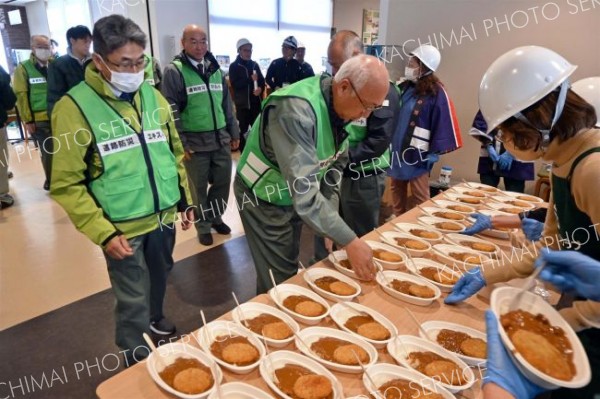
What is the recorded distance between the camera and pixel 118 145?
1435 millimetres

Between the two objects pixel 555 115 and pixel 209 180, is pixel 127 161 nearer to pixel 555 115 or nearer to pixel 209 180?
pixel 555 115

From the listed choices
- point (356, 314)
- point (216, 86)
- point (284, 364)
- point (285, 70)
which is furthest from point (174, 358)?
point (285, 70)

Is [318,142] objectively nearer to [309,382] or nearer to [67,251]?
[309,382]

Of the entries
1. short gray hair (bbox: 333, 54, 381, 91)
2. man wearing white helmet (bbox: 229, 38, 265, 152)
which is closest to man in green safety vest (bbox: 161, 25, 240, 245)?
short gray hair (bbox: 333, 54, 381, 91)

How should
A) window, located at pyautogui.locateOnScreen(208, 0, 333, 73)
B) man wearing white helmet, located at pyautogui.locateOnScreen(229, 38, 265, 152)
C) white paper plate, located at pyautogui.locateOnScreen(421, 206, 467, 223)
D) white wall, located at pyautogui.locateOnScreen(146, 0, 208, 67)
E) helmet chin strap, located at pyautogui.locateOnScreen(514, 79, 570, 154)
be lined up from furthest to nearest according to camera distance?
1. window, located at pyautogui.locateOnScreen(208, 0, 333, 73)
2. man wearing white helmet, located at pyautogui.locateOnScreen(229, 38, 265, 152)
3. white wall, located at pyautogui.locateOnScreen(146, 0, 208, 67)
4. white paper plate, located at pyautogui.locateOnScreen(421, 206, 467, 223)
5. helmet chin strap, located at pyautogui.locateOnScreen(514, 79, 570, 154)

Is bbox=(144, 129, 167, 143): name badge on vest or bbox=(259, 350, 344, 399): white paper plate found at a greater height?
bbox=(144, 129, 167, 143): name badge on vest

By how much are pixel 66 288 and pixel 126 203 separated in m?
1.59

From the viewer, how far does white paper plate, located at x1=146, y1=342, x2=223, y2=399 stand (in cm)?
94

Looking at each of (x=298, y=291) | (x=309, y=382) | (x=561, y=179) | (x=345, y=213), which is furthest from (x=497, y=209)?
(x=309, y=382)

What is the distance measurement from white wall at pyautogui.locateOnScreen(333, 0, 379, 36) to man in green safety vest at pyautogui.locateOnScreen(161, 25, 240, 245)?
6.53 m

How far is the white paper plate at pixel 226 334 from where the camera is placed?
102cm

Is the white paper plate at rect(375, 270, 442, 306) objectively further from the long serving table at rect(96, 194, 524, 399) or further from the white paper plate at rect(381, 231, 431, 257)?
the white paper plate at rect(381, 231, 431, 257)

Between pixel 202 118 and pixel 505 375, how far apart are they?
2.70 m

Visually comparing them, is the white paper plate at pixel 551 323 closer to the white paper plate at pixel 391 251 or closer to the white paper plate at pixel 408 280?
the white paper plate at pixel 408 280
